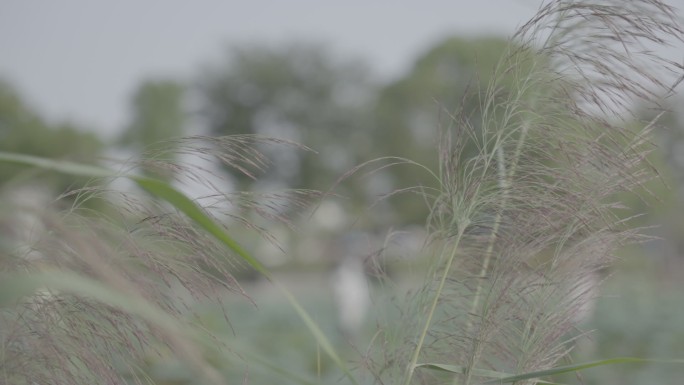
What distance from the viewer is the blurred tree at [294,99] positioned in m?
50.9

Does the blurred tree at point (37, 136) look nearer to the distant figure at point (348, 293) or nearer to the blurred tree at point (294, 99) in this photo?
the blurred tree at point (294, 99)

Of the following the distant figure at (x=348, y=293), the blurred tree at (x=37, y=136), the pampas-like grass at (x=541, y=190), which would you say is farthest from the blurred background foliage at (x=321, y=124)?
the pampas-like grass at (x=541, y=190)

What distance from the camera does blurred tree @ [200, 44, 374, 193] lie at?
5094 cm

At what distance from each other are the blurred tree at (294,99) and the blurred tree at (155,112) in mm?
5863

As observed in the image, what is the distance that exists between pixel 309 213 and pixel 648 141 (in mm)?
645

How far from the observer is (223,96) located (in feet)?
169

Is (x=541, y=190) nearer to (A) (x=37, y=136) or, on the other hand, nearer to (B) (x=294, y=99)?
(A) (x=37, y=136)

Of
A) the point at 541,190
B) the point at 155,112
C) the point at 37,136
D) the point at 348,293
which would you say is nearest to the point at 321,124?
the point at 155,112

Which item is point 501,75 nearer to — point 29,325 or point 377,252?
point 377,252

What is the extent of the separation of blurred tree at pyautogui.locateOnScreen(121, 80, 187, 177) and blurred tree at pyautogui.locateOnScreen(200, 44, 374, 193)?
586cm

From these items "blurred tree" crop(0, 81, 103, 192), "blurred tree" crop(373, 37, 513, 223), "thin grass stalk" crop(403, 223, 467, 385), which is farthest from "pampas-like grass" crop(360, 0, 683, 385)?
"blurred tree" crop(373, 37, 513, 223)

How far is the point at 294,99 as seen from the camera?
52750 millimetres

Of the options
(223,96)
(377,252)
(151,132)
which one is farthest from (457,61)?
(377,252)

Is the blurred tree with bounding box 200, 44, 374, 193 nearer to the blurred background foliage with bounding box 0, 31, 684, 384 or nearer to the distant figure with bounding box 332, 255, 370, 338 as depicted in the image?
the blurred background foliage with bounding box 0, 31, 684, 384
